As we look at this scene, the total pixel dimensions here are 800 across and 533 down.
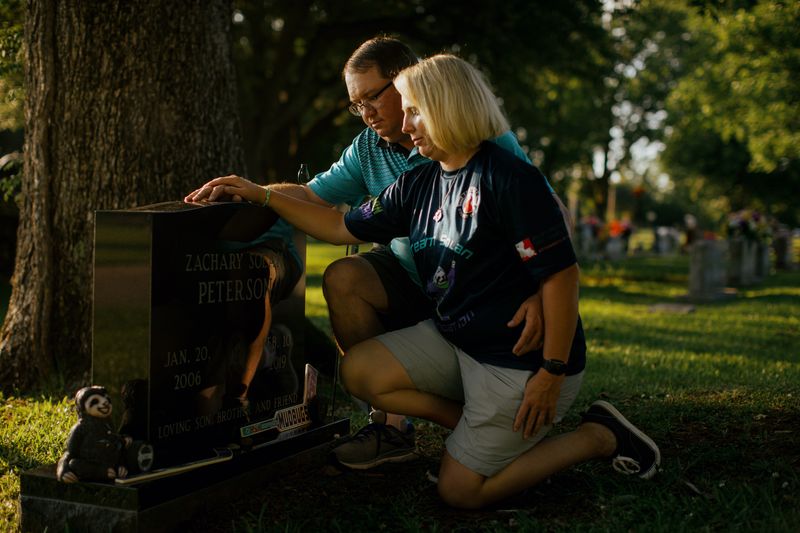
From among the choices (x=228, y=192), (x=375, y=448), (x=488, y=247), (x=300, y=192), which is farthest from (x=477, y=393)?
(x=300, y=192)

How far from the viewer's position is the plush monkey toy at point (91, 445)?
105 inches

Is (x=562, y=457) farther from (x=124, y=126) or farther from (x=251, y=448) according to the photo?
(x=124, y=126)

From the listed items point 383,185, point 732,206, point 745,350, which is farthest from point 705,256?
point 732,206

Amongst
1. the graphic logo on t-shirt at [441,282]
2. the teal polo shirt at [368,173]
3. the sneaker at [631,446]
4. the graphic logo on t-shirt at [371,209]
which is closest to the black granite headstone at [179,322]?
the graphic logo on t-shirt at [371,209]

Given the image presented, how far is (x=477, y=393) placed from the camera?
3100mm

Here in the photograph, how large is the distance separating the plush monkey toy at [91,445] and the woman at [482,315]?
1022mm

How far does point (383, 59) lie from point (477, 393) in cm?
161

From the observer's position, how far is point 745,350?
297 inches

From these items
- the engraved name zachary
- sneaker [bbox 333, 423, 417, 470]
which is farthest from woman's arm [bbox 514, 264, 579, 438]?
the engraved name zachary

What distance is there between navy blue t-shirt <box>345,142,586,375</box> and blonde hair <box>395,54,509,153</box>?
0.10 meters

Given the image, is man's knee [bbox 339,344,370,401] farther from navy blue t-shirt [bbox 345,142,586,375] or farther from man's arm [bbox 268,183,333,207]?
man's arm [bbox 268,183,333,207]

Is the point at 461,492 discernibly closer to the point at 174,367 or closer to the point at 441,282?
the point at 441,282

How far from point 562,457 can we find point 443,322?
72 cm

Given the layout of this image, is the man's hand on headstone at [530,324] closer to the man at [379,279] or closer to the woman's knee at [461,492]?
the woman's knee at [461,492]
